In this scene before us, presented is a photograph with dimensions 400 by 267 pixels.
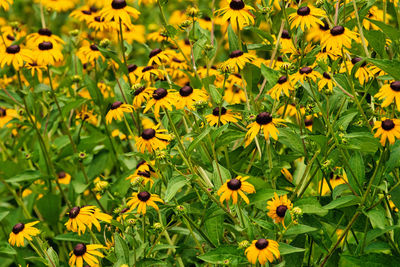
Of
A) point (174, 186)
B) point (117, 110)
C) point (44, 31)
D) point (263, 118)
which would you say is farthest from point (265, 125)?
point (44, 31)

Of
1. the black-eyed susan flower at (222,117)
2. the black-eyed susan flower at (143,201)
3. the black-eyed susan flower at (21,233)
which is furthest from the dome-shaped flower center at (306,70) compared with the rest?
the black-eyed susan flower at (21,233)

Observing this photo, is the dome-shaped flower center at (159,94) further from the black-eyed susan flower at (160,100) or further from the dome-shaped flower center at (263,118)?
the dome-shaped flower center at (263,118)

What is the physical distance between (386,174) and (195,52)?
0.94m

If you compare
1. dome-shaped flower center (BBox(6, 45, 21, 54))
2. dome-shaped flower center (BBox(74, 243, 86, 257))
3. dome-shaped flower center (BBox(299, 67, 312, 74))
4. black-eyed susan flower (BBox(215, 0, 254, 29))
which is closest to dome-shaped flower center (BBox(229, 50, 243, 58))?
black-eyed susan flower (BBox(215, 0, 254, 29))

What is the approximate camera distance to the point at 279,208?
5.97 ft

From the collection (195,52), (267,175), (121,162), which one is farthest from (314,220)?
(121,162)

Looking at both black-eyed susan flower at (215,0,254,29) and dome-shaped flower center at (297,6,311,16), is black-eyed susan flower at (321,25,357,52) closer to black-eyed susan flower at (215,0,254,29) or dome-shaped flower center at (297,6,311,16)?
dome-shaped flower center at (297,6,311,16)

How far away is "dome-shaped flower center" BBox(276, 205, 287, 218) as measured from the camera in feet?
5.94

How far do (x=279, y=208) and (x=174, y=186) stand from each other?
352 mm

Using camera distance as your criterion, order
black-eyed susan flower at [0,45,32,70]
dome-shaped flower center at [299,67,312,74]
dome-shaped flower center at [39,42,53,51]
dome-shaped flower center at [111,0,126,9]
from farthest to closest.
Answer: dome-shaped flower center at [39,42,53,51]
black-eyed susan flower at [0,45,32,70]
dome-shaped flower center at [111,0,126,9]
dome-shaped flower center at [299,67,312,74]

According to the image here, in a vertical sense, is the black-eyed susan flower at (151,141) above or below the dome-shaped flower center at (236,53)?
below

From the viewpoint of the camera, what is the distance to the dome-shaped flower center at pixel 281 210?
181cm

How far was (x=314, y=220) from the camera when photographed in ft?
6.48

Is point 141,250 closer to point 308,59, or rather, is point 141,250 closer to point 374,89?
point 308,59
